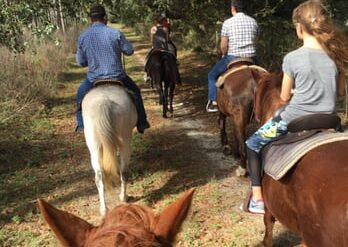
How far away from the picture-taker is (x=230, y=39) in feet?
23.9

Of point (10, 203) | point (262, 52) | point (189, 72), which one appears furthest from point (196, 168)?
point (189, 72)

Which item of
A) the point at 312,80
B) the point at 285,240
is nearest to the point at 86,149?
the point at 285,240

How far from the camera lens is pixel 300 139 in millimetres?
3471

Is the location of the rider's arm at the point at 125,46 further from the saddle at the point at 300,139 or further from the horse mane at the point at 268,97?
the saddle at the point at 300,139

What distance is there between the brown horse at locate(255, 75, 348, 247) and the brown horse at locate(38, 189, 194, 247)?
1.31m

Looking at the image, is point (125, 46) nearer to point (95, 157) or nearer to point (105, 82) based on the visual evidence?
point (105, 82)

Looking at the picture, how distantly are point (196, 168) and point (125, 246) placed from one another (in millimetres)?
5748

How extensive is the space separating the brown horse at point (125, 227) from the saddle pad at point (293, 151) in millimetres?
1614

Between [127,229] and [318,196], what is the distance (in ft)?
5.57

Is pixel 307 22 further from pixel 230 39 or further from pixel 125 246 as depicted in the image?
pixel 230 39

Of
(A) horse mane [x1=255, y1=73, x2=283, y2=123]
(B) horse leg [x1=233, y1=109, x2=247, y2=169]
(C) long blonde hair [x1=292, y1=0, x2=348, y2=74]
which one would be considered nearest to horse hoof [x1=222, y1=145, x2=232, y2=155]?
(B) horse leg [x1=233, y1=109, x2=247, y2=169]

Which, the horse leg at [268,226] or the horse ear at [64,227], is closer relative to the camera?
the horse ear at [64,227]

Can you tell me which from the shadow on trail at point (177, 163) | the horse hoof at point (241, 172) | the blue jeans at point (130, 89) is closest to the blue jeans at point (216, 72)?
the shadow on trail at point (177, 163)

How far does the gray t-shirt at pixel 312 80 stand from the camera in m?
3.56
